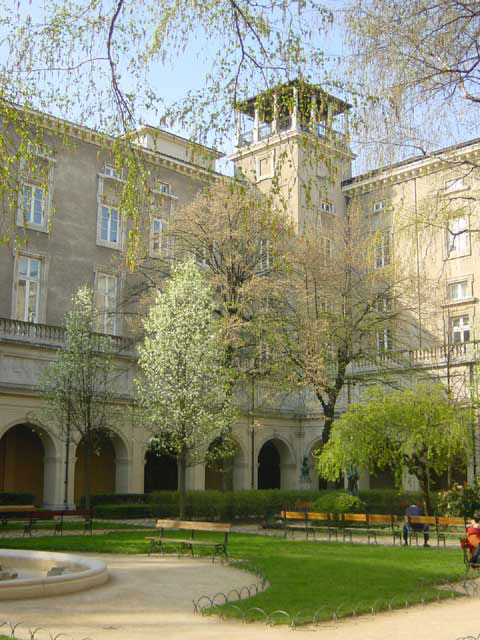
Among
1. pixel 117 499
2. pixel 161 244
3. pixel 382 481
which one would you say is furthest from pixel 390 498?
pixel 161 244

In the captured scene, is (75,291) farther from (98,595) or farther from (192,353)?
(98,595)

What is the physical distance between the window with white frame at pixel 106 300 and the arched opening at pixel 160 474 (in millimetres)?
6855

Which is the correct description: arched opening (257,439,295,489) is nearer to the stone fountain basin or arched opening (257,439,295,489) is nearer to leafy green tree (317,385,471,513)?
leafy green tree (317,385,471,513)

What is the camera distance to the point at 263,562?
49.3 ft

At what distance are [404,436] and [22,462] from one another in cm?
1619

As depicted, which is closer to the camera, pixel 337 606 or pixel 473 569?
pixel 337 606

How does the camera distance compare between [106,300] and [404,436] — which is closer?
[404,436]

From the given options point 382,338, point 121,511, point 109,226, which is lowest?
point 121,511

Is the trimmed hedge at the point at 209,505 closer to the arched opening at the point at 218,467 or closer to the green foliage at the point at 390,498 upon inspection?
the green foliage at the point at 390,498

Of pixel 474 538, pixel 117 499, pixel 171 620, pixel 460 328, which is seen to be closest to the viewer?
pixel 171 620

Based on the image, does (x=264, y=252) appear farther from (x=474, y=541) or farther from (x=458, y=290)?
(x=474, y=541)

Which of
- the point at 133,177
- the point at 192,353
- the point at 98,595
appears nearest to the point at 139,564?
the point at 98,595

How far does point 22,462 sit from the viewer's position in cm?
3378

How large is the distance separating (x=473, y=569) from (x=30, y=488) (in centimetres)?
2347
